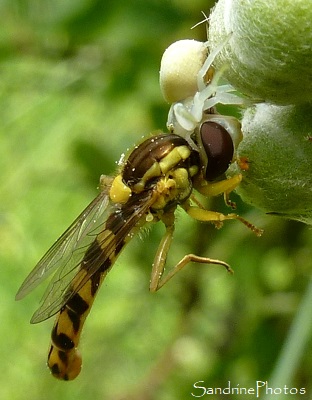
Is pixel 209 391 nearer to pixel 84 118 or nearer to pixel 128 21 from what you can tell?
pixel 128 21

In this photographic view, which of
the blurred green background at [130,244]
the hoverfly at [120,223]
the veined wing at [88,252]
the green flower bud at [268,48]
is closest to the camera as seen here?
the green flower bud at [268,48]

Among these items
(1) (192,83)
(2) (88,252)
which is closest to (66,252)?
(2) (88,252)

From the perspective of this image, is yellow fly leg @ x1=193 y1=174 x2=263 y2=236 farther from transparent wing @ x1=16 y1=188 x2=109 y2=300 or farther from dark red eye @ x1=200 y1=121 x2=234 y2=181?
transparent wing @ x1=16 y1=188 x2=109 y2=300

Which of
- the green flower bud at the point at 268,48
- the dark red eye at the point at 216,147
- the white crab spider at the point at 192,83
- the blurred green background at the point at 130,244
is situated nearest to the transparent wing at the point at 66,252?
the blurred green background at the point at 130,244

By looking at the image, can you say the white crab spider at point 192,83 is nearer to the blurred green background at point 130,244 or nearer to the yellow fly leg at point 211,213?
the yellow fly leg at point 211,213

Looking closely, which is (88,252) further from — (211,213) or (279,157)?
(279,157)

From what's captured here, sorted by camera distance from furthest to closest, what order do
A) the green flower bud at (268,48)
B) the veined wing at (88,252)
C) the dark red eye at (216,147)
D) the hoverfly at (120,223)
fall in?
the veined wing at (88,252)
the hoverfly at (120,223)
the dark red eye at (216,147)
the green flower bud at (268,48)

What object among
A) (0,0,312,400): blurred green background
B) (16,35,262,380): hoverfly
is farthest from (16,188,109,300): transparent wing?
(0,0,312,400): blurred green background
